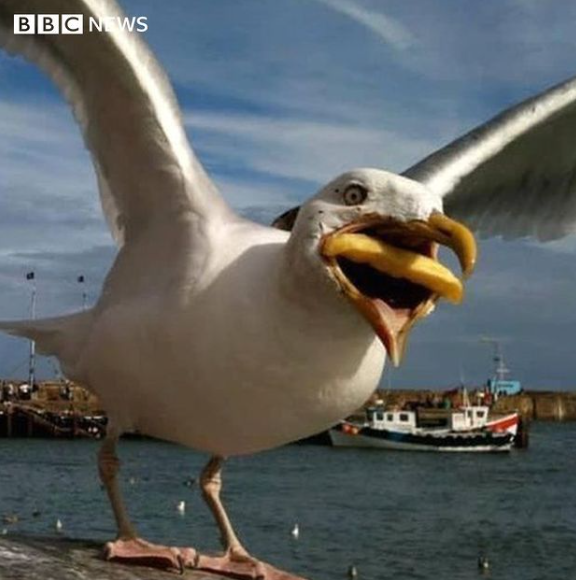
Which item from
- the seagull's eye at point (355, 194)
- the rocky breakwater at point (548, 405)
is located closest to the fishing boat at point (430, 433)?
the rocky breakwater at point (548, 405)

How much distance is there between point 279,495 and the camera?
40656 millimetres

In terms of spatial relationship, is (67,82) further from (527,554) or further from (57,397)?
(57,397)

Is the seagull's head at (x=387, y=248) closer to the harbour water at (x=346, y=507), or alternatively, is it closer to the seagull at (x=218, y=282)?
the seagull at (x=218, y=282)

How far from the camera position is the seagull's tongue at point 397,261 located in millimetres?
4082

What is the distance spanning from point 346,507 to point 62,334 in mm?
32043

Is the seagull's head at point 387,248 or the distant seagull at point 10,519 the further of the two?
the distant seagull at point 10,519

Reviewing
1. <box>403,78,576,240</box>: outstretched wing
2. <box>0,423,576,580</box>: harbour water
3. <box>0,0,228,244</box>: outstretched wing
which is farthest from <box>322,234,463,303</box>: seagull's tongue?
<box>0,423,576,580</box>: harbour water

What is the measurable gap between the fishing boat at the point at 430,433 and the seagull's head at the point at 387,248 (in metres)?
55.4

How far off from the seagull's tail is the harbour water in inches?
251

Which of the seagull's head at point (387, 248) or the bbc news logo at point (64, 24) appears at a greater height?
the bbc news logo at point (64, 24)

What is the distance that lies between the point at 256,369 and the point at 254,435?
16.2 inches

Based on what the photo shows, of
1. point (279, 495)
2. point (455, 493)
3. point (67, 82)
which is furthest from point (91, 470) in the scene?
point (67, 82)

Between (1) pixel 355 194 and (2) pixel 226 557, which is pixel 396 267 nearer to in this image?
(1) pixel 355 194

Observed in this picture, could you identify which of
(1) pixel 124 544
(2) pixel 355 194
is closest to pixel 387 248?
(2) pixel 355 194
